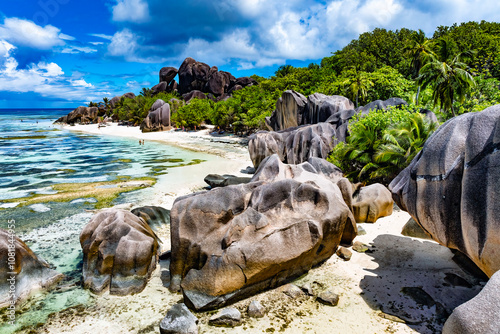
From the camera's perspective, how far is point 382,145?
1641cm

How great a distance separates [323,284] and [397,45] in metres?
43.4

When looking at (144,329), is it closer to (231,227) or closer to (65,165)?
(231,227)

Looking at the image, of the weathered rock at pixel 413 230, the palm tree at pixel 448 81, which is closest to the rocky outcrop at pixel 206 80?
the palm tree at pixel 448 81

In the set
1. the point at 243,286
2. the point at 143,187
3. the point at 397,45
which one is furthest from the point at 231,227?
the point at 397,45

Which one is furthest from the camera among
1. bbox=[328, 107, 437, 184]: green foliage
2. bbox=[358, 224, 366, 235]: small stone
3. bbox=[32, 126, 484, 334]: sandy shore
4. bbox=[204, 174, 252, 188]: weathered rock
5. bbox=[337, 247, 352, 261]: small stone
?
bbox=[204, 174, 252, 188]: weathered rock

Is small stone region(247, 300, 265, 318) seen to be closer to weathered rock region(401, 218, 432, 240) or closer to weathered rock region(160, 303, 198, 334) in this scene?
weathered rock region(160, 303, 198, 334)

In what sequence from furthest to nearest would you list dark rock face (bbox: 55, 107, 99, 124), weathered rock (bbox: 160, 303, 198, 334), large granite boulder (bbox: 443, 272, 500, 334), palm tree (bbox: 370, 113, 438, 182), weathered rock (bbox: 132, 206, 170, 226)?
dark rock face (bbox: 55, 107, 99, 124)
palm tree (bbox: 370, 113, 438, 182)
weathered rock (bbox: 132, 206, 170, 226)
weathered rock (bbox: 160, 303, 198, 334)
large granite boulder (bbox: 443, 272, 500, 334)

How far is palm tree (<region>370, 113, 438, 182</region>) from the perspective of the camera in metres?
15.6

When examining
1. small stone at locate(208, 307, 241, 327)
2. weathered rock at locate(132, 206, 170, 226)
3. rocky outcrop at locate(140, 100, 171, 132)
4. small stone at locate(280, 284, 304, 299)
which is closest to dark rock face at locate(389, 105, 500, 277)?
small stone at locate(280, 284, 304, 299)

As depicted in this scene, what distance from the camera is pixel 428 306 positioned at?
791 centimetres

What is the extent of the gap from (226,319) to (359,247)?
6.12 meters

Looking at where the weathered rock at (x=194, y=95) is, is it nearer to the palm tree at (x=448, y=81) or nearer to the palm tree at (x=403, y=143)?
the palm tree at (x=448, y=81)

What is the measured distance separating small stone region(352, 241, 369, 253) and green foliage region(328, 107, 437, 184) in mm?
6382

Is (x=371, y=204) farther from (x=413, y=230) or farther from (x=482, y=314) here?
(x=482, y=314)
